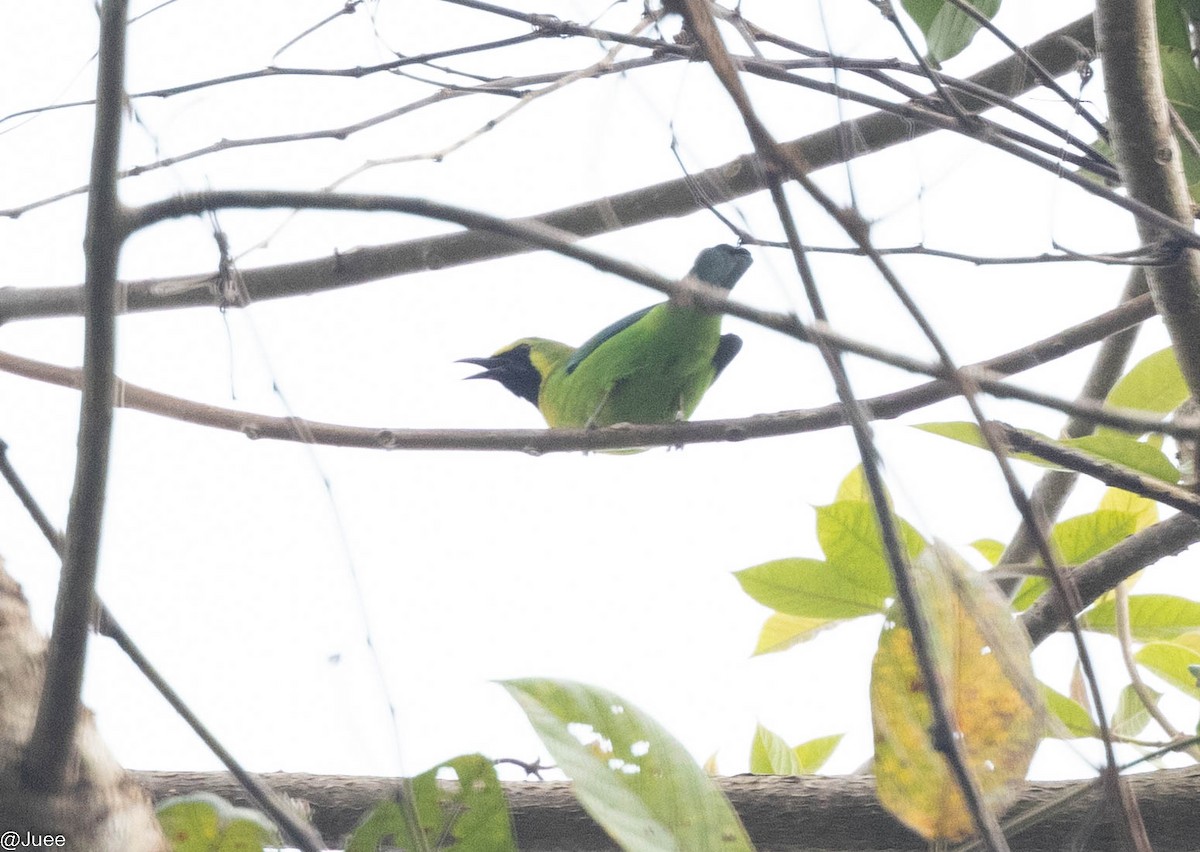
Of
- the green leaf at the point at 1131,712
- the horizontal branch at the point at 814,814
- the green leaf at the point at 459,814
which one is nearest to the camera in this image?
the green leaf at the point at 459,814

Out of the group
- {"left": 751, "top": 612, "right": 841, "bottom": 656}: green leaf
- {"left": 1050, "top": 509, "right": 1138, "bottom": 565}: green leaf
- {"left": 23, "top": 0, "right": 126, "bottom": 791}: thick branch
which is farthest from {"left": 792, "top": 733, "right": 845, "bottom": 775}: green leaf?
{"left": 23, "top": 0, "right": 126, "bottom": 791}: thick branch

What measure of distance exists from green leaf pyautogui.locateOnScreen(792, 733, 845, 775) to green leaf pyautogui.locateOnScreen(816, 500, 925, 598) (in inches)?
27.1

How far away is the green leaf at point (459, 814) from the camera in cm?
85

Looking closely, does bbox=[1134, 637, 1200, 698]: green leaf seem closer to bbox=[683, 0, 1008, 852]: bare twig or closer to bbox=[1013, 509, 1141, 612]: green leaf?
bbox=[1013, 509, 1141, 612]: green leaf

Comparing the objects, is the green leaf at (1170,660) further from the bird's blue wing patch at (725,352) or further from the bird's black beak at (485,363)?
the bird's black beak at (485,363)

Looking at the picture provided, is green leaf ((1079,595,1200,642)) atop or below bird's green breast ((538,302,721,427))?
below

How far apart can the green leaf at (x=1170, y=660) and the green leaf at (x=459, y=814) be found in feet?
5.76

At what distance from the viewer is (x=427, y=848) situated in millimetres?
827

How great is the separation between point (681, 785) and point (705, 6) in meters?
0.61

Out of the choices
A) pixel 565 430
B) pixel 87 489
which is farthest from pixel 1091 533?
pixel 87 489

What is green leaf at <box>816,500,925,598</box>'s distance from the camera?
1740 millimetres

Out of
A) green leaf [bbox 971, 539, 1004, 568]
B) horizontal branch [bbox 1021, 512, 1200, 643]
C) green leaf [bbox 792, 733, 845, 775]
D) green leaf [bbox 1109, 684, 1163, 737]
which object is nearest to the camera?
horizontal branch [bbox 1021, 512, 1200, 643]

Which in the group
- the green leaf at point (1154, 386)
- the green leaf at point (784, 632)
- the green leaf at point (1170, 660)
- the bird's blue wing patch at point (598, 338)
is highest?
the bird's blue wing patch at point (598, 338)

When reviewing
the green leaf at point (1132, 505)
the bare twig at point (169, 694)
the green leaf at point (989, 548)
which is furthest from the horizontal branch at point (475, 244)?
the bare twig at point (169, 694)
